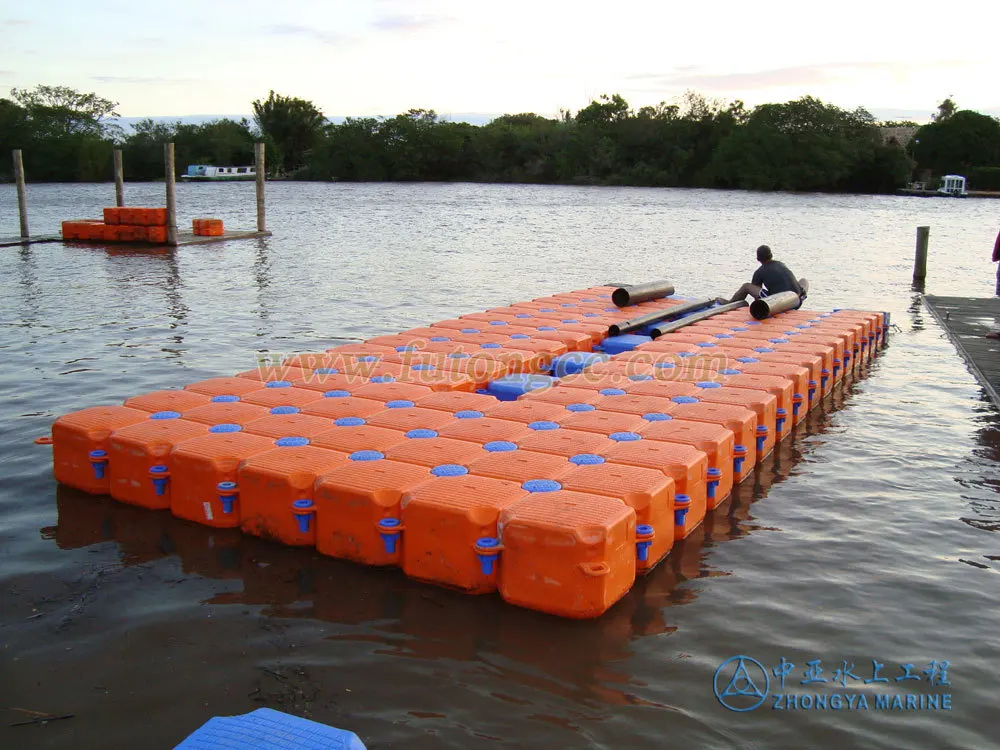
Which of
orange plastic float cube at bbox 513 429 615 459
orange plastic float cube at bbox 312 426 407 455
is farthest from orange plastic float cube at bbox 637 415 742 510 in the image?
orange plastic float cube at bbox 312 426 407 455

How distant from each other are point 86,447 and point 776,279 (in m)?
10.7

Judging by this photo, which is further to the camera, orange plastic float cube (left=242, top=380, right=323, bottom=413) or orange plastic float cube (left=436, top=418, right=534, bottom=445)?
orange plastic float cube (left=242, top=380, right=323, bottom=413)

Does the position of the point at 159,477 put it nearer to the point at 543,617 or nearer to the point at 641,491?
the point at 543,617

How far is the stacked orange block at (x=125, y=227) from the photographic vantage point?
1184 inches

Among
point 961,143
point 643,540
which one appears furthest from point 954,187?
point 643,540

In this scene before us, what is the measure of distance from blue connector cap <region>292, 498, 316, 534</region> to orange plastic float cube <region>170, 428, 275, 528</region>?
55cm

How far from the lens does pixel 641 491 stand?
5.58m

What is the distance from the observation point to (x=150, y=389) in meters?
11.0

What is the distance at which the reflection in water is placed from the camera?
4840mm

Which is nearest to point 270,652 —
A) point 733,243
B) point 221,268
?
point 221,268

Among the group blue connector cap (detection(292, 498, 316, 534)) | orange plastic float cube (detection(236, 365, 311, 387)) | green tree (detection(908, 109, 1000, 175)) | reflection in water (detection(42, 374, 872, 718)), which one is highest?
green tree (detection(908, 109, 1000, 175))

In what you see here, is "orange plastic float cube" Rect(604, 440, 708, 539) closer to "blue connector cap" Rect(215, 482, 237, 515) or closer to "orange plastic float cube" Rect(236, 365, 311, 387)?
"blue connector cap" Rect(215, 482, 237, 515)

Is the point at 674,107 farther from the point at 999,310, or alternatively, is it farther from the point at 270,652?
the point at 270,652

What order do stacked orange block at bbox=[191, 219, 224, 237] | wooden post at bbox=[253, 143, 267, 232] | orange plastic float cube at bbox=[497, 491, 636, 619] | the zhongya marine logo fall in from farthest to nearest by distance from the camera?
1. wooden post at bbox=[253, 143, 267, 232]
2. stacked orange block at bbox=[191, 219, 224, 237]
3. orange plastic float cube at bbox=[497, 491, 636, 619]
4. the zhongya marine logo
